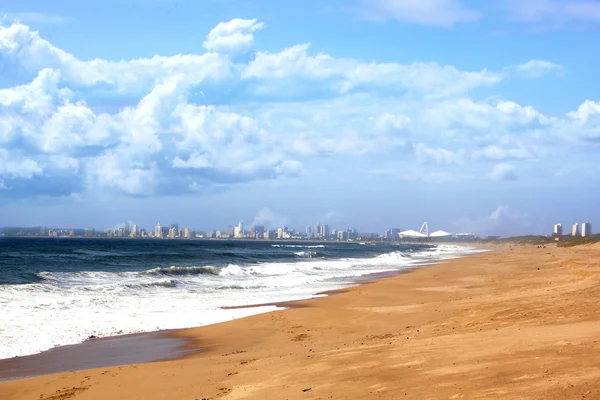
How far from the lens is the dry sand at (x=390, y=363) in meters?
7.46

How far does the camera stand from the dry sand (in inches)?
294

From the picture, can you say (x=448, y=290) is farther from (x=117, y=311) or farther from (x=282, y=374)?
(x=282, y=374)

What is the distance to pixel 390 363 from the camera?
916 cm

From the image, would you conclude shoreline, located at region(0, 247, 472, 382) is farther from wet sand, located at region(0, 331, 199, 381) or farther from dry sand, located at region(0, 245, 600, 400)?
dry sand, located at region(0, 245, 600, 400)

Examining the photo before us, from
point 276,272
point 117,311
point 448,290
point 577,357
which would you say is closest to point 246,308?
point 117,311

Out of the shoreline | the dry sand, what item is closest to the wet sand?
the shoreline

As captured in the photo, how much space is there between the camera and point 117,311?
20.2 meters

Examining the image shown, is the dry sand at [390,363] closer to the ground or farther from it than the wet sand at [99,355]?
farther from it

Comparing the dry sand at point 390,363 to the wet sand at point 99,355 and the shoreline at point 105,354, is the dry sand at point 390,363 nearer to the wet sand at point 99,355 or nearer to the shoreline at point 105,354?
the shoreline at point 105,354

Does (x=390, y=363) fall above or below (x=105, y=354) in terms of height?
above

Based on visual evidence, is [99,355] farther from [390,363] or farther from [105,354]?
[390,363]

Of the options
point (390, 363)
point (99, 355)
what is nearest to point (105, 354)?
point (99, 355)

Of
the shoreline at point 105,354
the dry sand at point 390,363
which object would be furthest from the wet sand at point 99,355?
the dry sand at point 390,363

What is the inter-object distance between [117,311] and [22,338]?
5.50m
